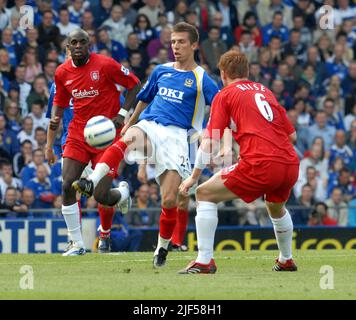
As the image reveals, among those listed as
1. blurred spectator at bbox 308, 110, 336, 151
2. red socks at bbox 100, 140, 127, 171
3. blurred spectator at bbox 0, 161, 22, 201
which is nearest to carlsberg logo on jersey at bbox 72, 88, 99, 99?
red socks at bbox 100, 140, 127, 171

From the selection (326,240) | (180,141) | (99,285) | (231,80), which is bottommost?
(326,240)

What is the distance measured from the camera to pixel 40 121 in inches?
829

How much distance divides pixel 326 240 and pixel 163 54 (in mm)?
5546

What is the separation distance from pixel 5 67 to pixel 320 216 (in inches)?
249

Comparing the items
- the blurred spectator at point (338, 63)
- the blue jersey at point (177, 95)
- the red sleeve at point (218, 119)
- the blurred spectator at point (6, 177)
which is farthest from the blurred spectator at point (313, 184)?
the red sleeve at point (218, 119)

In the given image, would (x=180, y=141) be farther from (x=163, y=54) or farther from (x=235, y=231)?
(x=163, y=54)

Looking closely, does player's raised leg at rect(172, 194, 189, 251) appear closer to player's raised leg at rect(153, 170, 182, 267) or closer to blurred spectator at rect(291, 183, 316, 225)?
player's raised leg at rect(153, 170, 182, 267)

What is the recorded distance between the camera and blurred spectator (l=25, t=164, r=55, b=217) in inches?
782

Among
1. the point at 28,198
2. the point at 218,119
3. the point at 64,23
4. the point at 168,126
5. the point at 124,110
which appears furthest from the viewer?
the point at 64,23

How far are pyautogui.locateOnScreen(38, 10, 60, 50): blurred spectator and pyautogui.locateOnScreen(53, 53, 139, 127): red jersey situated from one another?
294 inches

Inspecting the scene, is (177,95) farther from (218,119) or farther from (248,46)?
(248,46)

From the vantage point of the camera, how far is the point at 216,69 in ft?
77.3

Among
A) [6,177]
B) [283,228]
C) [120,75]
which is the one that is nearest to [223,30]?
[6,177]
